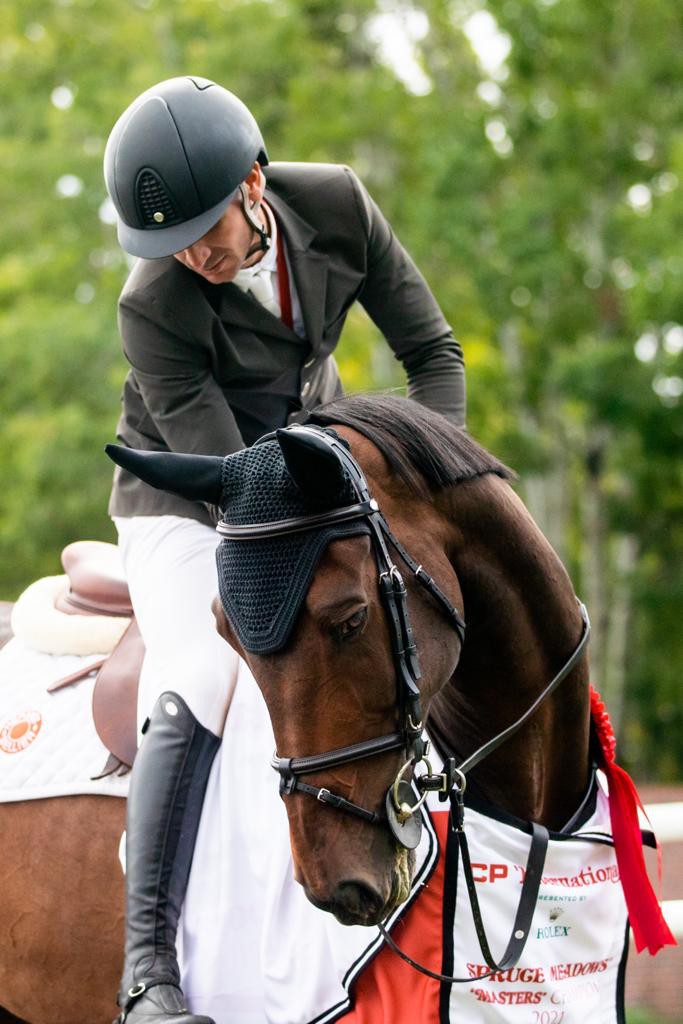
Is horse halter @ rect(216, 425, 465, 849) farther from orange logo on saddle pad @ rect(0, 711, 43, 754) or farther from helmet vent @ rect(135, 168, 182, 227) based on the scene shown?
orange logo on saddle pad @ rect(0, 711, 43, 754)

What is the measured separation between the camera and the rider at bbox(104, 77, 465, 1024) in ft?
10.2

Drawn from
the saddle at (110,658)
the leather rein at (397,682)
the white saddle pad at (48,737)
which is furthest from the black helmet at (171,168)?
the white saddle pad at (48,737)

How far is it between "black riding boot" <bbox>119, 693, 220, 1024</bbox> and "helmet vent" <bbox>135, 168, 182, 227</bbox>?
1249 mm

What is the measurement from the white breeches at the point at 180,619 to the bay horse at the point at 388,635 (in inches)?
22.7

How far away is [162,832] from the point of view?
3.08 m

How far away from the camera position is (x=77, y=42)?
2006cm

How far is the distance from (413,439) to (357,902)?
3.31 ft

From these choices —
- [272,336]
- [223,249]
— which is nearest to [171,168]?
[223,249]

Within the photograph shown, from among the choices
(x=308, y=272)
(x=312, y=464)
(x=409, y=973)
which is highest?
(x=308, y=272)

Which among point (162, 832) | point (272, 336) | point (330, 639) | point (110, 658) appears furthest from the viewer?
point (110, 658)

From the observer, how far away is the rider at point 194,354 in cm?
311

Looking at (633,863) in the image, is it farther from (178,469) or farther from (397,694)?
(178,469)

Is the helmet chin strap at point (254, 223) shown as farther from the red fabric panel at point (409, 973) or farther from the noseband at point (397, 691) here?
the red fabric panel at point (409, 973)

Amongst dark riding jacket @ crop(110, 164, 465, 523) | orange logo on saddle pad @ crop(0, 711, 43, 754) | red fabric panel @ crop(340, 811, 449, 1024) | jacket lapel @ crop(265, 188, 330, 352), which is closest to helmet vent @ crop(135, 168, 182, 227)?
dark riding jacket @ crop(110, 164, 465, 523)
